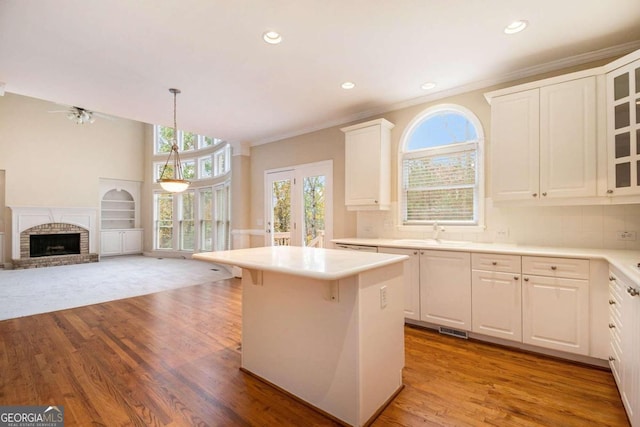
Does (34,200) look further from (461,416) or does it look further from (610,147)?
(610,147)

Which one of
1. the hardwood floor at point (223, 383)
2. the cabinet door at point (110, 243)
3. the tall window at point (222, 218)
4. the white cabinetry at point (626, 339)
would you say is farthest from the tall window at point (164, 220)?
the white cabinetry at point (626, 339)

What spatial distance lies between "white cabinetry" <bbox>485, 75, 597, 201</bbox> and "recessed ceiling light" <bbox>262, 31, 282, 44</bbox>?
221cm

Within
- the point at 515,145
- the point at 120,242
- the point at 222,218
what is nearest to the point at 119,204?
the point at 120,242

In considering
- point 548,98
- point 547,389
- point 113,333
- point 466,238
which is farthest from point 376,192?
point 113,333

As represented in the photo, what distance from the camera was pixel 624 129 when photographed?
2314mm

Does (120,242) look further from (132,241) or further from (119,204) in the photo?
(119,204)

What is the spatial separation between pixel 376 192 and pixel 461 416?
255 centimetres

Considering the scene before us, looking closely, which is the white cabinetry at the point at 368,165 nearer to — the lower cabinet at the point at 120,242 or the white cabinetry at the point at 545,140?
the white cabinetry at the point at 545,140

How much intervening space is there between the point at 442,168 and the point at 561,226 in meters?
1.36

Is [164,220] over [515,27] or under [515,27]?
under

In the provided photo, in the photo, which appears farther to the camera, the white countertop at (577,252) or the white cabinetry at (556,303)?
the white cabinetry at (556,303)

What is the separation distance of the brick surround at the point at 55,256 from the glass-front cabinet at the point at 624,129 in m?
10.8

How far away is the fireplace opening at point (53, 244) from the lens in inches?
295

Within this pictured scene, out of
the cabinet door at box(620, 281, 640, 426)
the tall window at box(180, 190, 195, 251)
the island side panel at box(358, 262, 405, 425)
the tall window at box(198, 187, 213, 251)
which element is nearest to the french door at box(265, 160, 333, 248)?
the island side panel at box(358, 262, 405, 425)
